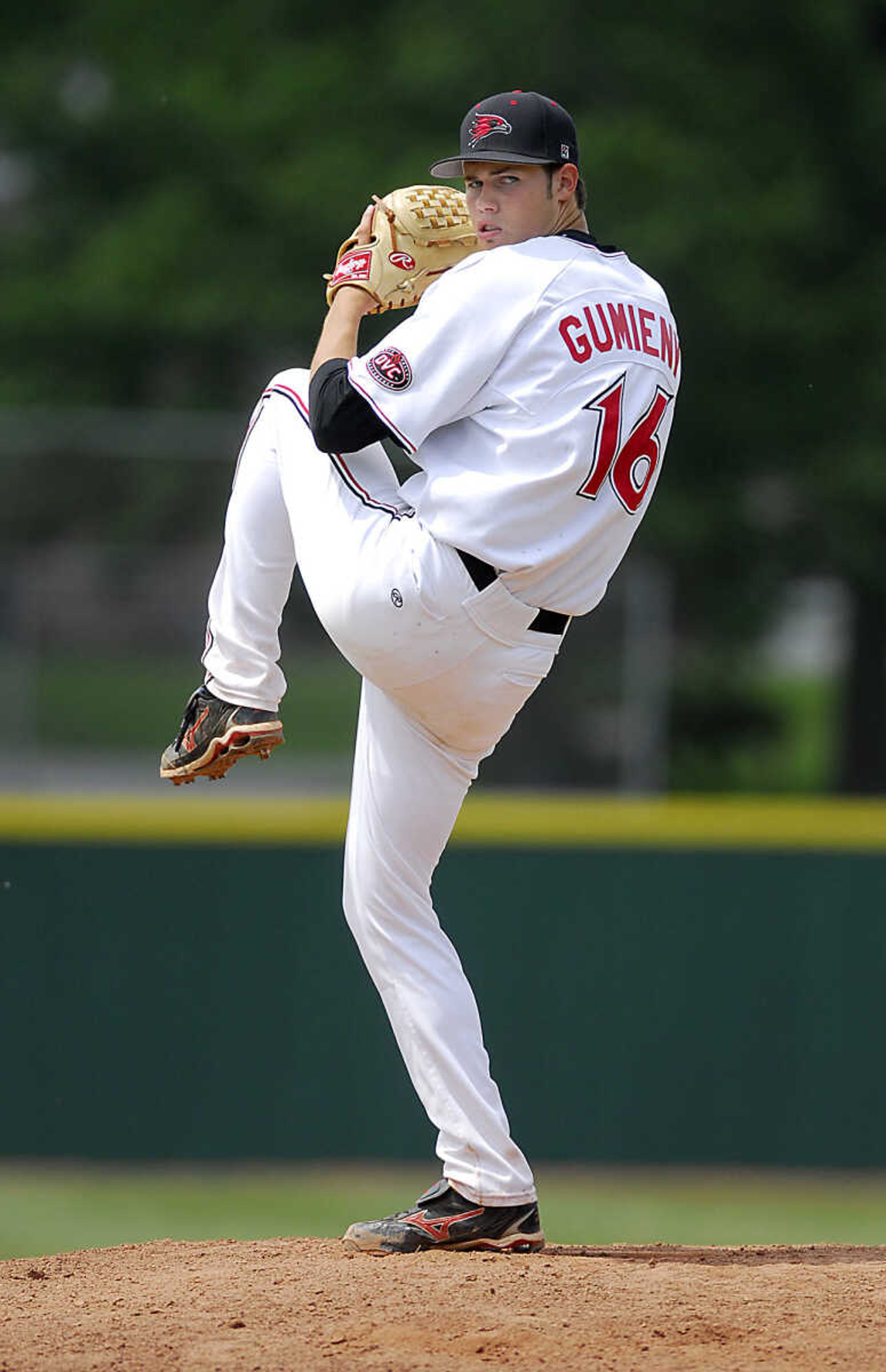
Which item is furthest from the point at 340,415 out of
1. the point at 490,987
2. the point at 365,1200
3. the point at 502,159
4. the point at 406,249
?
the point at 365,1200

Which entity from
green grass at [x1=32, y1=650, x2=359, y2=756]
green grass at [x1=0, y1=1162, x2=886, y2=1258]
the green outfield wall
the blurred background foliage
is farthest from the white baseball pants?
the blurred background foliage

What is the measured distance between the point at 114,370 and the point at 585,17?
5196 mm

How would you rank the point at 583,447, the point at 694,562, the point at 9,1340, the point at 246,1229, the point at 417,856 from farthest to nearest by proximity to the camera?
the point at 694,562 < the point at 246,1229 < the point at 417,856 < the point at 583,447 < the point at 9,1340

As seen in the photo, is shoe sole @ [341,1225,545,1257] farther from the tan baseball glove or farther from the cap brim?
the cap brim

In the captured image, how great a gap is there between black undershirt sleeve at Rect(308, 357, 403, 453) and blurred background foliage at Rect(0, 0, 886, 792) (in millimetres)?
10917

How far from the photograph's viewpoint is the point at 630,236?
15773 millimetres

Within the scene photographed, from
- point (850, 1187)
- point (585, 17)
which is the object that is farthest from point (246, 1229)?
point (585, 17)

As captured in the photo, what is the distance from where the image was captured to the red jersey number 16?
370 cm

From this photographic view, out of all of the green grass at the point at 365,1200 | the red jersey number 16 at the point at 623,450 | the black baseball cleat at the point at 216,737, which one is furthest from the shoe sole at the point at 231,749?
the green grass at the point at 365,1200

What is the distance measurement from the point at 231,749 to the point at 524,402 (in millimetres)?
893

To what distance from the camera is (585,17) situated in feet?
55.0

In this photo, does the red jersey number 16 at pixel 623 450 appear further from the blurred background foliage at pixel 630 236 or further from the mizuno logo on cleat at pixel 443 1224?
the blurred background foliage at pixel 630 236

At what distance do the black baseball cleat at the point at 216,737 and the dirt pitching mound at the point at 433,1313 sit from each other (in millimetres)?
987

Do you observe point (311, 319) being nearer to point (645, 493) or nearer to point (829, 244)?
point (829, 244)
